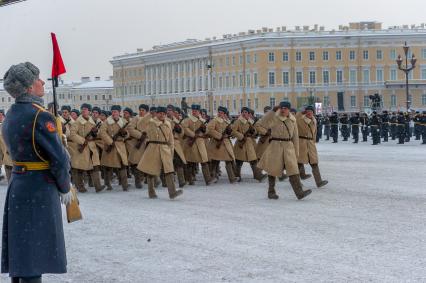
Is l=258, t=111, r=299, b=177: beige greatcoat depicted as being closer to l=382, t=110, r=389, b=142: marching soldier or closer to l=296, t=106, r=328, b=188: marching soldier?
l=296, t=106, r=328, b=188: marching soldier

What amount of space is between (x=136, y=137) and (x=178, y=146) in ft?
2.95

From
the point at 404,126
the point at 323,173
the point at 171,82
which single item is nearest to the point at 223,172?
the point at 323,173

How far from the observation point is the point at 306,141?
15758 millimetres

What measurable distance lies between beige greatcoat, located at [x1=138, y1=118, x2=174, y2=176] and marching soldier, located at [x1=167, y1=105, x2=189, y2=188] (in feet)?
5.84

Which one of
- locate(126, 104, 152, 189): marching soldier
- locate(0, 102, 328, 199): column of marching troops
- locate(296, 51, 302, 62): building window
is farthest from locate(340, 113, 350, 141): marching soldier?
locate(296, 51, 302, 62): building window

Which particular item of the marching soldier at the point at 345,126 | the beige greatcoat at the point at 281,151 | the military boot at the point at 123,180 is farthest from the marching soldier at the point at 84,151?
the marching soldier at the point at 345,126

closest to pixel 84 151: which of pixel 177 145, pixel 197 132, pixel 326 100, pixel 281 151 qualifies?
pixel 177 145

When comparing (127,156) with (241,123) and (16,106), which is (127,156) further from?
(16,106)

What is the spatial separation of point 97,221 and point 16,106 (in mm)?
5724

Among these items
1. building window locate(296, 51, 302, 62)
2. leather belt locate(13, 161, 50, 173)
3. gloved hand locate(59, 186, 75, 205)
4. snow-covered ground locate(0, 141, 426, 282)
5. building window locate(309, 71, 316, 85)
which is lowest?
snow-covered ground locate(0, 141, 426, 282)

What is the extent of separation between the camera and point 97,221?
1160 centimetres

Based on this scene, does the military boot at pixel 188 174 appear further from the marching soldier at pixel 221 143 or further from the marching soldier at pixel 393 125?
the marching soldier at pixel 393 125

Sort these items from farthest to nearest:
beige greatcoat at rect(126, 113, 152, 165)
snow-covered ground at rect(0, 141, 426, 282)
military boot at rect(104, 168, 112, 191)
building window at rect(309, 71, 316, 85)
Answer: building window at rect(309, 71, 316, 85) < military boot at rect(104, 168, 112, 191) < beige greatcoat at rect(126, 113, 152, 165) < snow-covered ground at rect(0, 141, 426, 282)

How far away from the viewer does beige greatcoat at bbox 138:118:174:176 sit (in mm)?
14273
